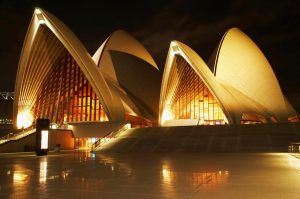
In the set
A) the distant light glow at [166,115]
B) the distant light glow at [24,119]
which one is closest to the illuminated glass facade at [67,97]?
the distant light glow at [24,119]

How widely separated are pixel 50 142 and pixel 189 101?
16289mm

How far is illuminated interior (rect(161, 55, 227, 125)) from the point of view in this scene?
1320 inches

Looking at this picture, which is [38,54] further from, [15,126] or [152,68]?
[152,68]

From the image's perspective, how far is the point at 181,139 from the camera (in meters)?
21.1

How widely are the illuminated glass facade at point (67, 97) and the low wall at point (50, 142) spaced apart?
3.49 metres

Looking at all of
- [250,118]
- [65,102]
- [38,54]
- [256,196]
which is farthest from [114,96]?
[256,196]

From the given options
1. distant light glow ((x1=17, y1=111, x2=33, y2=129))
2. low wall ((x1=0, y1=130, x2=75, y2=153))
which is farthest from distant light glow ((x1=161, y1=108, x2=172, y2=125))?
distant light glow ((x1=17, y1=111, x2=33, y2=129))

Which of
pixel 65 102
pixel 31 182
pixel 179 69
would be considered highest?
pixel 179 69

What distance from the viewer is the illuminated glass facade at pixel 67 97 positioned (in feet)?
101

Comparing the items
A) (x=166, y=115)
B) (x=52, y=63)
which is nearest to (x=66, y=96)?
(x=52, y=63)

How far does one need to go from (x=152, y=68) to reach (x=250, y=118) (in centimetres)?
1309

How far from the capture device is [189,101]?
117 feet

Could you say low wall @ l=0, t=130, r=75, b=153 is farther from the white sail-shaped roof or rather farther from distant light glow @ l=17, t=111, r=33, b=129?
the white sail-shaped roof

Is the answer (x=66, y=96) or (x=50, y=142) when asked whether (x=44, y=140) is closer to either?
(x=50, y=142)
